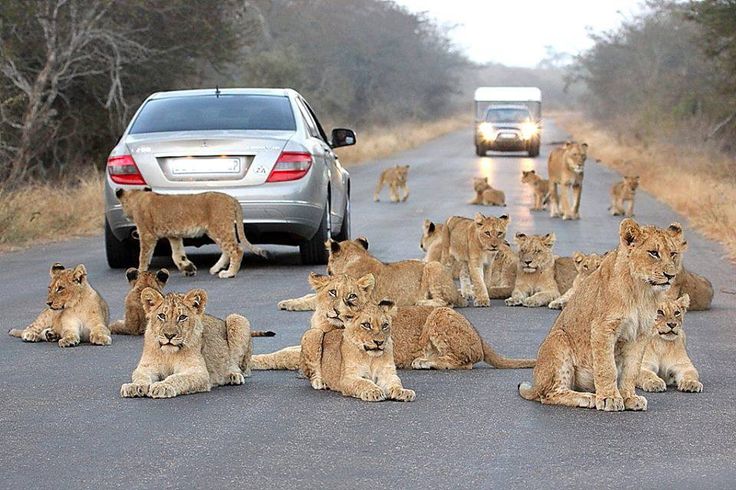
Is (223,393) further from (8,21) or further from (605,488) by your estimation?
(8,21)

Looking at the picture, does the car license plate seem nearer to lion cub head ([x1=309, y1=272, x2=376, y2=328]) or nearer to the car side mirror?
the car side mirror

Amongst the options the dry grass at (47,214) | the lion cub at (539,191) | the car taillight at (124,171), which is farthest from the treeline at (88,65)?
the car taillight at (124,171)

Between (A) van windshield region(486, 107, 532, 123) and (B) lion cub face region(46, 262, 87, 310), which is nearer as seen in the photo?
(B) lion cub face region(46, 262, 87, 310)

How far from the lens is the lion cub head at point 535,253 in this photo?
1095cm

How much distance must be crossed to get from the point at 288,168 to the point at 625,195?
8.66 m

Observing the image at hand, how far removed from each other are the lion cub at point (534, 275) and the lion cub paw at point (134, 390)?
177 inches

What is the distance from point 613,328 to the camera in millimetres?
6613

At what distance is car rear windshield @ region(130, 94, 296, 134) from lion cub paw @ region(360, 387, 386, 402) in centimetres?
641

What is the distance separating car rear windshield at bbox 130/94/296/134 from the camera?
13.1 metres

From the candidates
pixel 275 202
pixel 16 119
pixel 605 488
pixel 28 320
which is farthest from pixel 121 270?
pixel 16 119

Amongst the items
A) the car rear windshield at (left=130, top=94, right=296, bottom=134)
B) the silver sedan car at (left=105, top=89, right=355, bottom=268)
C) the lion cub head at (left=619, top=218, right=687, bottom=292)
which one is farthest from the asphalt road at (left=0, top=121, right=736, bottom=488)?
the car rear windshield at (left=130, top=94, right=296, bottom=134)

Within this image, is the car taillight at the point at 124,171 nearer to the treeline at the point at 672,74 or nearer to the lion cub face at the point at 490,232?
the lion cub face at the point at 490,232

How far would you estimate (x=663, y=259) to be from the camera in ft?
21.4

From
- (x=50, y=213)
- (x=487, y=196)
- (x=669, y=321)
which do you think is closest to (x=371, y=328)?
(x=669, y=321)
